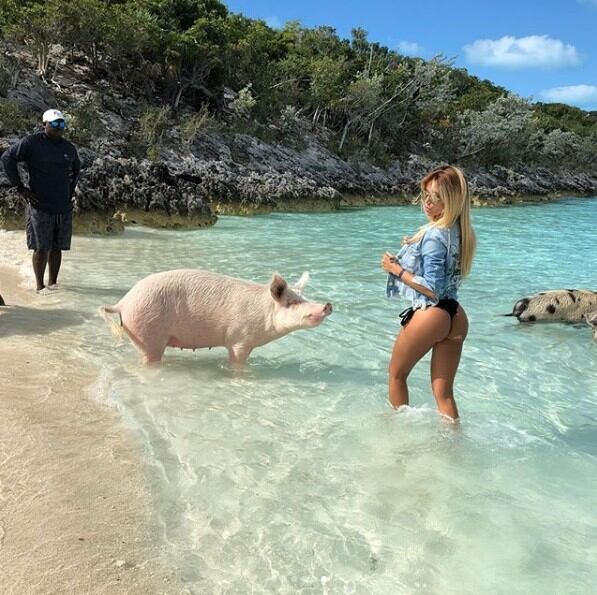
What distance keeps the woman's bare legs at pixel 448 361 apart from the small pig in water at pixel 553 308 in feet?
13.6

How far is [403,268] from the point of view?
3.88m

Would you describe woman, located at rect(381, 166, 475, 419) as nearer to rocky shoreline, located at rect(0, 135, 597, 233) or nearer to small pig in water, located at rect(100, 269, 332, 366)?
small pig in water, located at rect(100, 269, 332, 366)

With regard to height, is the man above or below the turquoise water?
above

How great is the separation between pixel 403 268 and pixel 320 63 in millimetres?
38107

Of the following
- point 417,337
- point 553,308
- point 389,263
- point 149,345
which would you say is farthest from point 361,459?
point 553,308

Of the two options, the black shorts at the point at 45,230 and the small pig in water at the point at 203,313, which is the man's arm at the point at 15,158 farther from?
the small pig in water at the point at 203,313

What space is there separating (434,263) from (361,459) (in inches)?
51.1

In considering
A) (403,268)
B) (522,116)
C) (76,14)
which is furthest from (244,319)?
(522,116)

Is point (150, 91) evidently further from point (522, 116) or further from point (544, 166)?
point (544, 166)

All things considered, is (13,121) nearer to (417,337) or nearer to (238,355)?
(238,355)

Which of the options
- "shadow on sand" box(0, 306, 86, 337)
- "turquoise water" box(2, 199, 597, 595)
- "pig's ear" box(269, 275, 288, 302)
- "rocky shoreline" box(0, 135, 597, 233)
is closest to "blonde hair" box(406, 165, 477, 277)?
"pig's ear" box(269, 275, 288, 302)

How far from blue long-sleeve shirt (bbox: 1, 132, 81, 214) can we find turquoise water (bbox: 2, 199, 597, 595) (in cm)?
114

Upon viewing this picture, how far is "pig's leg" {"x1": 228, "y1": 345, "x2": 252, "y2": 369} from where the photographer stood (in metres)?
4.93

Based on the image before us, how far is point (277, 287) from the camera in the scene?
15.4 feet
